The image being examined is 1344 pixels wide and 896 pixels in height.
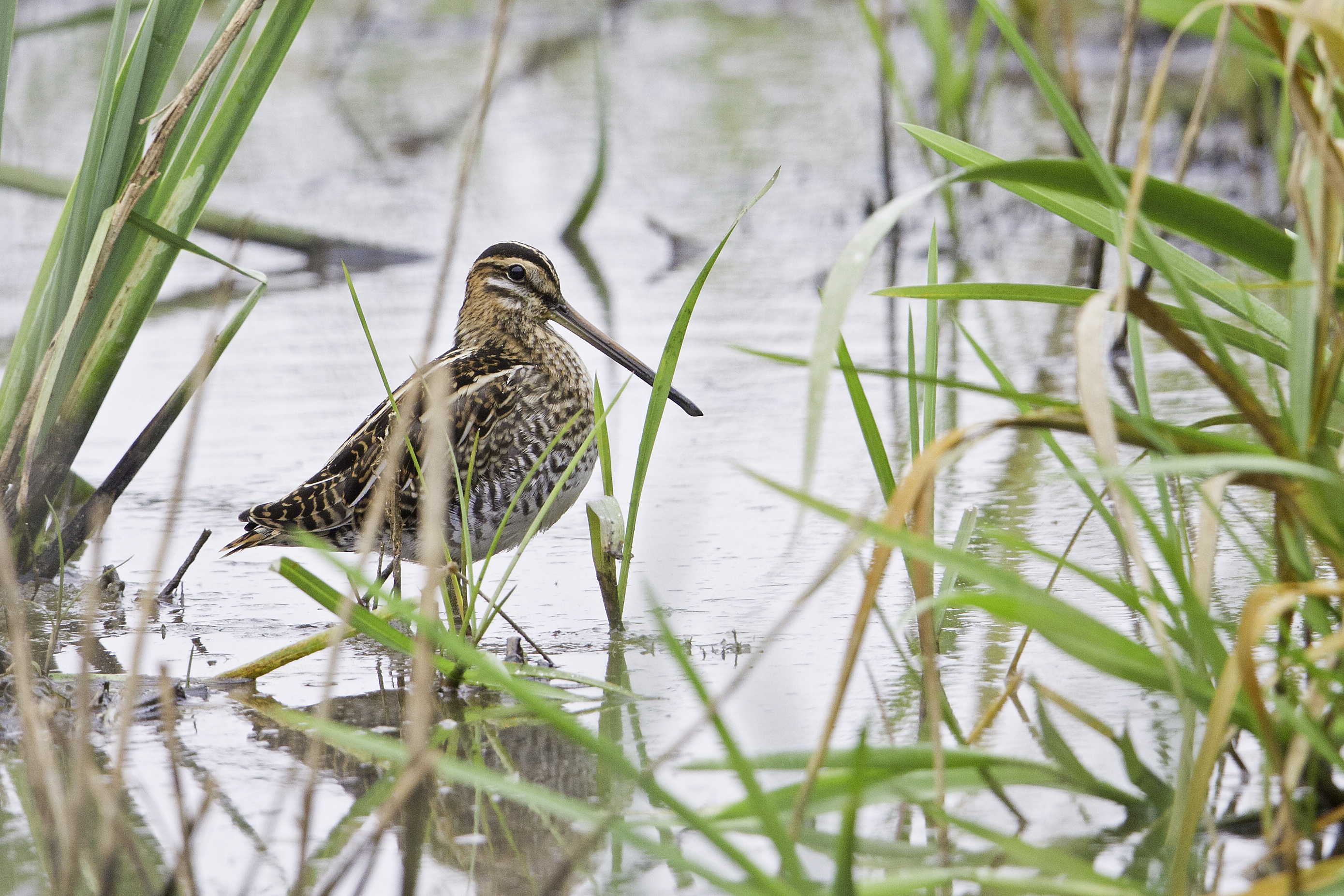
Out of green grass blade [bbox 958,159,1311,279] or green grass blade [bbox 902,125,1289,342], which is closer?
green grass blade [bbox 958,159,1311,279]

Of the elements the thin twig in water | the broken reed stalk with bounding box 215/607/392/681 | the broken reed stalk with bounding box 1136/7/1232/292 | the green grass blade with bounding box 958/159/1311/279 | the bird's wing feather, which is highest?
the broken reed stalk with bounding box 1136/7/1232/292

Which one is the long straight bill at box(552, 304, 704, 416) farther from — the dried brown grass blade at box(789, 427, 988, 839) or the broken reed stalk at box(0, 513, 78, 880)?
the broken reed stalk at box(0, 513, 78, 880)

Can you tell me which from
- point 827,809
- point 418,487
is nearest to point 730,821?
point 827,809

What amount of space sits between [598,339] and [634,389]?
1333 millimetres

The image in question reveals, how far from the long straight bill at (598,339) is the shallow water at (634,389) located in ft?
1.26

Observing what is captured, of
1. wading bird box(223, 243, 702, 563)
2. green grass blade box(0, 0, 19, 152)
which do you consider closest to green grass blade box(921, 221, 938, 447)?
wading bird box(223, 243, 702, 563)

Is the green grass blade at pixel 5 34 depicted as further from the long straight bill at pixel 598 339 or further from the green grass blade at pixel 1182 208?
the green grass blade at pixel 1182 208

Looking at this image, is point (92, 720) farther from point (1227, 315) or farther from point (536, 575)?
point (1227, 315)

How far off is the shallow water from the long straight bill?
0.38 metres

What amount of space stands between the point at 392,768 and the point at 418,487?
1186 mm

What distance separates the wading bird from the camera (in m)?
3.86

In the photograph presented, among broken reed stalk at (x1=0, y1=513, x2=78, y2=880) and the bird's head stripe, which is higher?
the bird's head stripe

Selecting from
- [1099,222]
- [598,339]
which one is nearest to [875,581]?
[1099,222]

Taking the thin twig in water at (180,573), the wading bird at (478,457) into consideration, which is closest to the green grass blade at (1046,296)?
the wading bird at (478,457)
